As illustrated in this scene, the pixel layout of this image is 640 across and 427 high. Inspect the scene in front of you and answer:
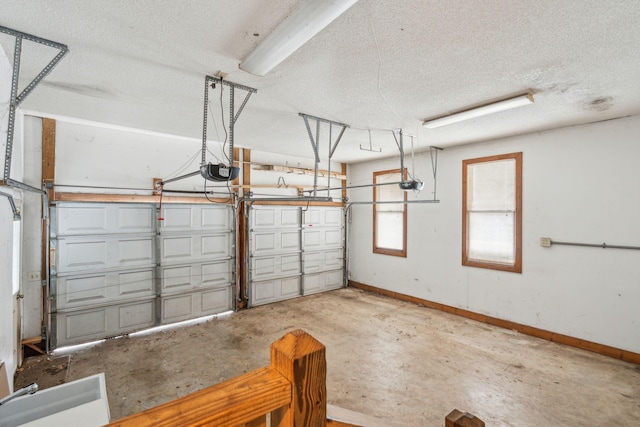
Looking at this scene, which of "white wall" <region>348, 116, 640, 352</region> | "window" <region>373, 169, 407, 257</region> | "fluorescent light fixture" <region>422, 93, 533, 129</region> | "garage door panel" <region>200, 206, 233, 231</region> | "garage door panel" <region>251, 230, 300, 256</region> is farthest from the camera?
"window" <region>373, 169, 407, 257</region>

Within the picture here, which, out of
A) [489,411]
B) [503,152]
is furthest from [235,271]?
[503,152]

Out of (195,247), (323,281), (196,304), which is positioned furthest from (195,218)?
(323,281)

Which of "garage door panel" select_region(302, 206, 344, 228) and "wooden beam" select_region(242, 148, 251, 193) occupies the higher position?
"wooden beam" select_region(242, 148, 251, 193)

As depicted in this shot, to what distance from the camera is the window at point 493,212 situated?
4211 millimetres

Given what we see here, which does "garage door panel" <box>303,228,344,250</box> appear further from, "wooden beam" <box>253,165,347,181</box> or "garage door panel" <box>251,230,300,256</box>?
"wooden beam" <box>253,165,347,181</box>

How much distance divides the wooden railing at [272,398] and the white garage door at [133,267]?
13.8 feet

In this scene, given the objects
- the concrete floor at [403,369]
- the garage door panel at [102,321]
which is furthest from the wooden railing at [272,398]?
the garage door panel at [102,321]

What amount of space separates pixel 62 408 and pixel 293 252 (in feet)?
14.1

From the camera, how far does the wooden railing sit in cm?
56

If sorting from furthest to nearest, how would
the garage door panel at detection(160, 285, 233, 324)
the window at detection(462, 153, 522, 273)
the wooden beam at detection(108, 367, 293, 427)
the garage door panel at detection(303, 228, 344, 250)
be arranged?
1. the garage door panel at detection(303, 228, 344, 250)
2. the garage door panel at detection(160, 285, 233, 324)
3. the window at detection(462, 153, 522, 273)
4. the wooden beam at detection(108, 367, 293, 427)

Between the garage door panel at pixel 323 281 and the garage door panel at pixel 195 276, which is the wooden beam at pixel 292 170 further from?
the garage door panel at pixel 323 281

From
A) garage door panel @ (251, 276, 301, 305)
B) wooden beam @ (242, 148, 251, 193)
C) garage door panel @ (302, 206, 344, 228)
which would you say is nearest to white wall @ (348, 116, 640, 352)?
garage door panel @ (302, 206, 344, 228)

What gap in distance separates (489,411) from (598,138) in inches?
132

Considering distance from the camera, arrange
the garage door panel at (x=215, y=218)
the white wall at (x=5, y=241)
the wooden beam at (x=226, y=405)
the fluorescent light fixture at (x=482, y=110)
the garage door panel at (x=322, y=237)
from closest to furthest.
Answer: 1. the wooden beam at (x=226, y=405)
2. the white wall at (x=5, y=241)
3. the fluorescent light fixture at (x=482, y=110)
4. the garage door panel at (x=215, y=218)
5. the garage door panel at (x=322, y=237)
